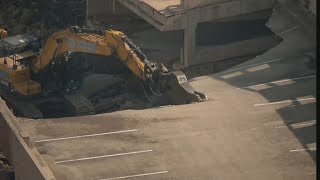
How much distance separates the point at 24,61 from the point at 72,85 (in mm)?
2512

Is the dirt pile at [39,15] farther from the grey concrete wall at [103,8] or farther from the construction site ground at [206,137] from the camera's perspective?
the construction site ground at [206,137]

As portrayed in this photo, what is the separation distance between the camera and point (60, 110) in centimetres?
4231

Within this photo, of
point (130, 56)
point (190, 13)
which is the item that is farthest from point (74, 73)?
point (190, 13)

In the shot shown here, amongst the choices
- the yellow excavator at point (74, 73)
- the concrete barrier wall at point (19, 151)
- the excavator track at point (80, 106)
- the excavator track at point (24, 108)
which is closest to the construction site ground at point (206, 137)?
the concrete barrier wall at point (19, 151)

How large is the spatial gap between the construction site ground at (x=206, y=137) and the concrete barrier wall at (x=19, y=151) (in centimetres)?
98

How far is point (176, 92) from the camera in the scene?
41.6 meters

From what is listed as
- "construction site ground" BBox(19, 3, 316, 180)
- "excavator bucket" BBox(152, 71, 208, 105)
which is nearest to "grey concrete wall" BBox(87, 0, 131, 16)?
"construction site ground" BBox(19, 3, 316, 180)

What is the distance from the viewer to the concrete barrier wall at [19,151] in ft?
105

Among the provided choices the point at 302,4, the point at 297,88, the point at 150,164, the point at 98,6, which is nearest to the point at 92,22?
the point at 98,6

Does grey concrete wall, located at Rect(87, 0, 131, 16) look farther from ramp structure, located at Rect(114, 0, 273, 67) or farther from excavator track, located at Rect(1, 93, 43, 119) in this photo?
excavator track, located at Rect(1, 93, 43, 119)

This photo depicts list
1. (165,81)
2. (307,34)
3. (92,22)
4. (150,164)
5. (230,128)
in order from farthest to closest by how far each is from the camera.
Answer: (92,22)
(307,34)
(165,81)
(230,128)
(150,164)

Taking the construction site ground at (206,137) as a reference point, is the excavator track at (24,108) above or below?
below

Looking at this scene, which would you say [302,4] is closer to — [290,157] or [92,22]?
[92,22]

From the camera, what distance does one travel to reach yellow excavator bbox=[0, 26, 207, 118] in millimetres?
41219
